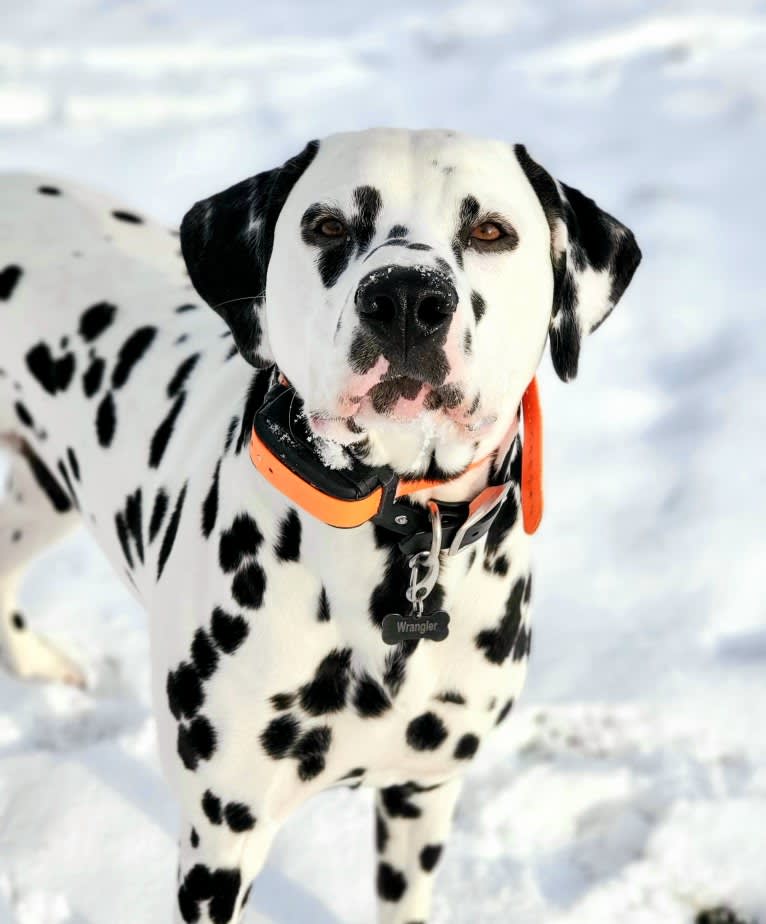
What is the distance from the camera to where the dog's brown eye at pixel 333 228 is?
1.99m

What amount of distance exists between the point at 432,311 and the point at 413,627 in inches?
26.2

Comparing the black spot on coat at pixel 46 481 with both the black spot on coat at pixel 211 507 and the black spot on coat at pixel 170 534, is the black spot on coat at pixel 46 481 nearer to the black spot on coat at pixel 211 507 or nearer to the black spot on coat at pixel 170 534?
the black spot on coat at pixel 170 534

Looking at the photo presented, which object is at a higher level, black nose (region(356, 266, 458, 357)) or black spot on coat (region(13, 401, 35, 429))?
black nose (region(356, 266, 458, 357))

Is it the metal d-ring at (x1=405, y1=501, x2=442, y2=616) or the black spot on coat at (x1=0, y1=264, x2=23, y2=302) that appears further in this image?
the black spot on coat at (x1=0, y1=264, x2=23, y2=302)

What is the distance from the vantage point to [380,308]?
1.81 meters

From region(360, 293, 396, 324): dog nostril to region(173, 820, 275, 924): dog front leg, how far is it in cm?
112

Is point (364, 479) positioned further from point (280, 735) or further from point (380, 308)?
point (280, 735)

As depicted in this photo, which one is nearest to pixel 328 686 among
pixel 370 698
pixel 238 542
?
pixel 370 698

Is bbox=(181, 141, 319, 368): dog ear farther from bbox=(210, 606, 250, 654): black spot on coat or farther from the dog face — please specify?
bbox=(210, 606, 250, 654): black spot on coat

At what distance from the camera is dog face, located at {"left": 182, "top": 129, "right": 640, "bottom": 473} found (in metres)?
1.84

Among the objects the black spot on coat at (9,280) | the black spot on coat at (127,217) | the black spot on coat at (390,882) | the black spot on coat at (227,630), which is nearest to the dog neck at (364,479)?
the black spot on coat at (227,630)

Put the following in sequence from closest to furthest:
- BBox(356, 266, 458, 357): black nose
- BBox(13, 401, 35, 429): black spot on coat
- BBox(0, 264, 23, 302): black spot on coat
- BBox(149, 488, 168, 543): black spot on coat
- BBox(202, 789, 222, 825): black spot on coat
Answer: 1. BBox(356, 266, 458, 357): black nose
2. BBox(202, 789, 222, 825): black spot on coat
3. BBox(149, 488, 168, 543): black spot on coat
4. BBox(0, 264, 23, 302): black spot on coat
5. BBox(13, 401, 35, 429): black spot on coat

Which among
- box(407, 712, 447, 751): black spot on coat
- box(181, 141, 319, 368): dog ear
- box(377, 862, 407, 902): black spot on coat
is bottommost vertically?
box(377, 862, 407, 902): black spot on coat

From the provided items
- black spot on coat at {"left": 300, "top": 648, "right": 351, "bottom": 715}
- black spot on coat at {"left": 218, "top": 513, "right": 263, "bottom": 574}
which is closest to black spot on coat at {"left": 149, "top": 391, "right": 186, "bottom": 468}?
black spot on coat at {"left": 218, "top": 513, "right": 263, "bottom": 574}
